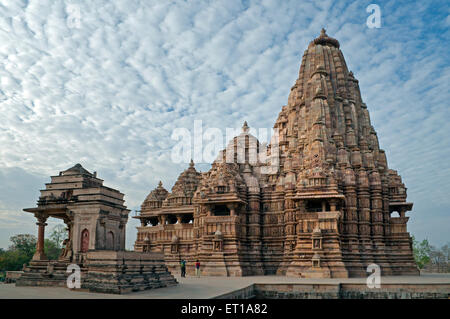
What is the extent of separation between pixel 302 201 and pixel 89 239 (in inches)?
642

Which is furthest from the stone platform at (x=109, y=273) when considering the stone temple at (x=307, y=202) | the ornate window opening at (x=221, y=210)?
the ornate window opening at (x=221, y=210)

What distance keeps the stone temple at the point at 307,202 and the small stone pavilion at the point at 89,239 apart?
12.4 m

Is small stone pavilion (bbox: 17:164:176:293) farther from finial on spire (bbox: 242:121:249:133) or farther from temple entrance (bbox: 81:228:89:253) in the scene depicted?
finial on spire (bbox: 242:121:249:133)

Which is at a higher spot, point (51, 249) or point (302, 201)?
point (302, 201)

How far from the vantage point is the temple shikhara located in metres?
30.1

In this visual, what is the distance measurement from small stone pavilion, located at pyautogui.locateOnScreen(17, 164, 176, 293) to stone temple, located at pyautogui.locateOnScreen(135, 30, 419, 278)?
12.4 metres

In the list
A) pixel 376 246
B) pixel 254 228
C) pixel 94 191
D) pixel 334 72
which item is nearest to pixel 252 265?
pixel 254 228

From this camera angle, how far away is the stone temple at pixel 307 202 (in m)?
30.5

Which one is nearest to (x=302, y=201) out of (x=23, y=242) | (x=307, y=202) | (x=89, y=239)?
(x=307, y=202)

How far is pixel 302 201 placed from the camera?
31.1 m

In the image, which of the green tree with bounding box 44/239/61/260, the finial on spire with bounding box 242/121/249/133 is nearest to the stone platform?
the finial on spire with bounding box 242/121/249/133

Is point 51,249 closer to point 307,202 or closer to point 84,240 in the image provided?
point 307,202

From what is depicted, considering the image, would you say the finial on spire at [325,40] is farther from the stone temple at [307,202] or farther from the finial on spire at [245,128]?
the finial on spire at [245,128]
